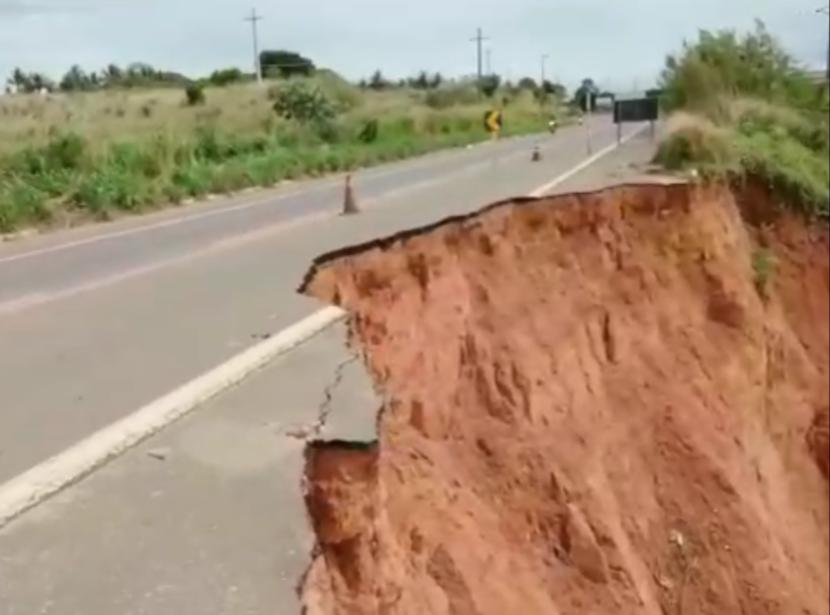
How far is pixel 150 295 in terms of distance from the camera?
10219 millimetres

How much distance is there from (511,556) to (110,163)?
31.8ft

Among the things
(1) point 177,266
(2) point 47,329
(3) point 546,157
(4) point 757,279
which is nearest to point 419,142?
(3) point 546,157

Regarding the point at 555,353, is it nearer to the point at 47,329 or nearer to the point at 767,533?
the point at 767,533

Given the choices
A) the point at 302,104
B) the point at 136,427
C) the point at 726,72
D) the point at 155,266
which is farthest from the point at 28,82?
the point at 302,104

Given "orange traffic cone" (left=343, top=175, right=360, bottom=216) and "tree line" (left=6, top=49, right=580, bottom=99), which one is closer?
"tree line" (left=6, top=49, right=580, bottom=99)

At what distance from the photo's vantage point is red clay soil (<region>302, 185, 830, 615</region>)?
6.64 metres

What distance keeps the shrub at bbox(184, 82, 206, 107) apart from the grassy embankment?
0.12m

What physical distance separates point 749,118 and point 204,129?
9.37m

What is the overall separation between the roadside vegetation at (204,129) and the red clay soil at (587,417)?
268cm

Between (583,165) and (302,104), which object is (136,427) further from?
(302,104)

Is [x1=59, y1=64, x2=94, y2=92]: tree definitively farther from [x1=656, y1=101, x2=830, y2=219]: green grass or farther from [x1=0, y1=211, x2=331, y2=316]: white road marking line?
[x1=656, y1=101, x2=830, y2=219]: green grass

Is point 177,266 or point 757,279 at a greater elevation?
point 177,266

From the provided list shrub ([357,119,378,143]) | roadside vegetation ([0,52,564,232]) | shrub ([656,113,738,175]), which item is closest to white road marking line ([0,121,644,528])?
roadside vegetation ([0,52,564,232])

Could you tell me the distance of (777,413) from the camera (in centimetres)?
1491
